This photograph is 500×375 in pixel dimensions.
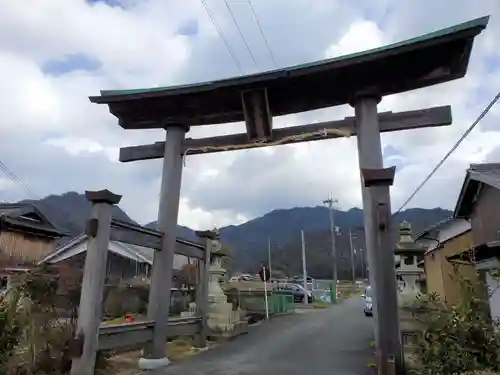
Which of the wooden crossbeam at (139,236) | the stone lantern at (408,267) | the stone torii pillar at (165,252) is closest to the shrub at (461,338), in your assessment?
the stone lantern at (408,267)

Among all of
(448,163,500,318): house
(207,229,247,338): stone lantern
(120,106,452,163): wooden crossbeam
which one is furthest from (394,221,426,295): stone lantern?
(207,229,247,338): stone lantern

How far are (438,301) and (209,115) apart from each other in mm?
5645

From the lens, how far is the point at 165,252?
8.41m

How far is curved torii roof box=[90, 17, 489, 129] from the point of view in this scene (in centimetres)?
718

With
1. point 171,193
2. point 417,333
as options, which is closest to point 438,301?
point 417,333

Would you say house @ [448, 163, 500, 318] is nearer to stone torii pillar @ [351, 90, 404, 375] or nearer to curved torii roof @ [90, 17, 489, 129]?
stone torii pillar @ [351, 90, 404, 375]

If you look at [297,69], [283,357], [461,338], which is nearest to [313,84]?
[297,69]

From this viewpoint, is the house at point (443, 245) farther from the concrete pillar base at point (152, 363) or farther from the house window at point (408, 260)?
the concrete pillar base at point (152, 363)

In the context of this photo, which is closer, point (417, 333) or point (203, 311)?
point (417, 333)

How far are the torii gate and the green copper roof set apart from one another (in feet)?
0.06

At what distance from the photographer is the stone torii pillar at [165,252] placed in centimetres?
796

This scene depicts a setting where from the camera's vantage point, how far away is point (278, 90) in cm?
828

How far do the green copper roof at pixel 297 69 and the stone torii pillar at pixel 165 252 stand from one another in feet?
3.08

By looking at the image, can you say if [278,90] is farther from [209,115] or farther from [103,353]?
[103,353]
